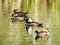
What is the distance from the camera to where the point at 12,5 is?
1610 millimetres

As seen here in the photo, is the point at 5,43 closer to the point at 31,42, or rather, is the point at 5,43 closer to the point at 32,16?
the point at 31,42

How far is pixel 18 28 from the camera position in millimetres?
1298

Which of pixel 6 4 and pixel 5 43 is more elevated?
pixel 6 4

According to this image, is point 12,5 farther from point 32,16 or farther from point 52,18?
point 52,18

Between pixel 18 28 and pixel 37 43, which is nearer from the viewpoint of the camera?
pixel 37 43

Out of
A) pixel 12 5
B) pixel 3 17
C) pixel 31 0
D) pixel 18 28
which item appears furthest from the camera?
pixel 31 0

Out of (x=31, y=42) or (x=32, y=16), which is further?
(x=32, y=16)

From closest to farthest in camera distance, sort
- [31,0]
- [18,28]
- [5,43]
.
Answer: [5,43] < [18,28] < [31,0]

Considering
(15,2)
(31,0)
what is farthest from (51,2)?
(15,2)

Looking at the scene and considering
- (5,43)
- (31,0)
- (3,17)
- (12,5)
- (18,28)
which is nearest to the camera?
(5,43)

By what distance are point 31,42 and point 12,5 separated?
544 mm

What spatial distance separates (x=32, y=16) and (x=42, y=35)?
26cm

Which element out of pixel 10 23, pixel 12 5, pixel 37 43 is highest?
pixel 12 5

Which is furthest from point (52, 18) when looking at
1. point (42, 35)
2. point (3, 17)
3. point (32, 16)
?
point (3, 17)
